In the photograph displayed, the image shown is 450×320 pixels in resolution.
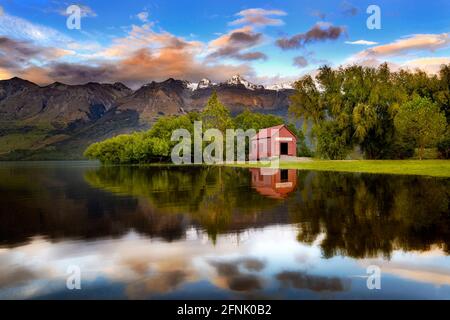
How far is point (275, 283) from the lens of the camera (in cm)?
827

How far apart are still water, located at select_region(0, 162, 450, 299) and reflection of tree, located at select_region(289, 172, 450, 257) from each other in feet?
0.15

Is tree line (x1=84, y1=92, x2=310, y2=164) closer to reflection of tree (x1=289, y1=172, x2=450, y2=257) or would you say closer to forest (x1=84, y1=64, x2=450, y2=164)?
forest (x1=84, y1=64, x2=450, y2=164)

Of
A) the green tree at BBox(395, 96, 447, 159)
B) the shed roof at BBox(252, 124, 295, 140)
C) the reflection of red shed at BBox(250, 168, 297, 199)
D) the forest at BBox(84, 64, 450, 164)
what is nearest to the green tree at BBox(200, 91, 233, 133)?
the shed roof at BBox(252, 124, 295, 140)

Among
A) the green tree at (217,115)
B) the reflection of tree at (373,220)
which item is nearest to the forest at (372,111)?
the green tree at (217,115)

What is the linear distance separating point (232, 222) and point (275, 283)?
732 centimetres

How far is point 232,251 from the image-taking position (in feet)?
36.2

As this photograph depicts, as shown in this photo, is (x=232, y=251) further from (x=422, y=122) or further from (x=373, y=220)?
(x=422, y=122)

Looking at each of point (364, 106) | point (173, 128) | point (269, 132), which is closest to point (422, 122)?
point (364, 106)

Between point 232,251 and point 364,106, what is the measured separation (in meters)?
59.2

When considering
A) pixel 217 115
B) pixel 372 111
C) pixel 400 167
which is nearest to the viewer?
pixel 400 167

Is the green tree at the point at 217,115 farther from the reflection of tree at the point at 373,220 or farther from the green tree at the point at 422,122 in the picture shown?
the reflection of tree at the point at 373,220

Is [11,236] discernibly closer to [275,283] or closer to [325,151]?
[275,283]

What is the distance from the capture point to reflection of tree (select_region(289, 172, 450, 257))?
11.4 metres

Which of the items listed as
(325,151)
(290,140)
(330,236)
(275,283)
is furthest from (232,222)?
(290,140)
